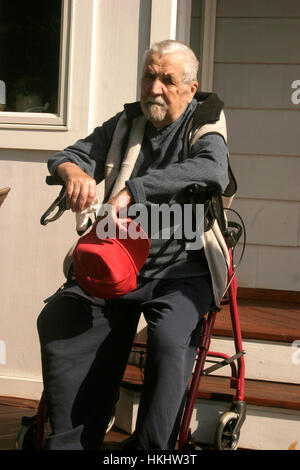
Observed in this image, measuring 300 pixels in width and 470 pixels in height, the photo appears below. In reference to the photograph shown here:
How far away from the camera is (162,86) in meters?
2.38

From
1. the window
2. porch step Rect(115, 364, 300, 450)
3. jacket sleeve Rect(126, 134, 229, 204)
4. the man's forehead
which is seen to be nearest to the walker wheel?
porch step Rect(115, 364, 300, 450)

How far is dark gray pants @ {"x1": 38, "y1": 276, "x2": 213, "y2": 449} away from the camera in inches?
86.0

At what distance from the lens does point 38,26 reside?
358cm

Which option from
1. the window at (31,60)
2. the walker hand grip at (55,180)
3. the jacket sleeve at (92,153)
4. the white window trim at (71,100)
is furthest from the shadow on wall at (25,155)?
the walker hand grip at (55,180)

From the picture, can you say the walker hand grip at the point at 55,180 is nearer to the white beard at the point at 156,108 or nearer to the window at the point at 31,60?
the white beard at the point at 156,108

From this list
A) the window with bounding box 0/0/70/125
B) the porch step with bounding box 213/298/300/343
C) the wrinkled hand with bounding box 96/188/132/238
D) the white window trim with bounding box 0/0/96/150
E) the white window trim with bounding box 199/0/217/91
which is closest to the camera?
the wrinkled hand with bounding box 96/188/132/238

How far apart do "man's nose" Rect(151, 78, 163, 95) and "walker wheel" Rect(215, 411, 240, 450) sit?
1.29 metres

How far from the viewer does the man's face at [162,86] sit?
2.37 m

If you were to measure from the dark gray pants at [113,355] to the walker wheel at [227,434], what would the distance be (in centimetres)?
45

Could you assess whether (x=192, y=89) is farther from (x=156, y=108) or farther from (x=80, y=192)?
(x=80, y=192)

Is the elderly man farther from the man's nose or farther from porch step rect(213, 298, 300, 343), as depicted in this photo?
porch step rect(213, 298, 300, 343)

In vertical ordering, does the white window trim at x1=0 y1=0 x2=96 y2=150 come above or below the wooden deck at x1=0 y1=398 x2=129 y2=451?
above

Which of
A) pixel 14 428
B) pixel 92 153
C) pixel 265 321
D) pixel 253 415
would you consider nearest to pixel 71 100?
pixel 92 153
